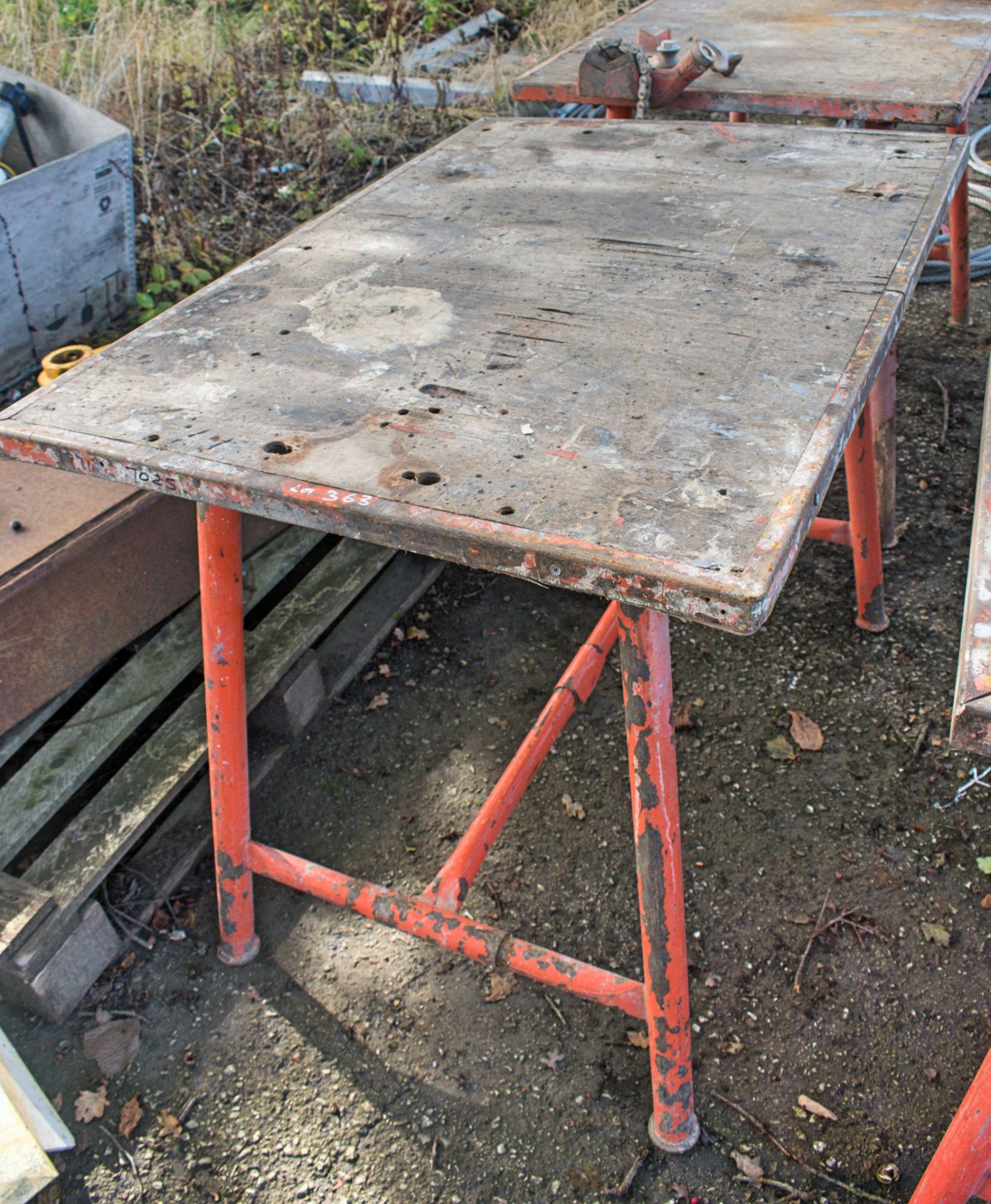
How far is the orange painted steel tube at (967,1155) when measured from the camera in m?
1.07

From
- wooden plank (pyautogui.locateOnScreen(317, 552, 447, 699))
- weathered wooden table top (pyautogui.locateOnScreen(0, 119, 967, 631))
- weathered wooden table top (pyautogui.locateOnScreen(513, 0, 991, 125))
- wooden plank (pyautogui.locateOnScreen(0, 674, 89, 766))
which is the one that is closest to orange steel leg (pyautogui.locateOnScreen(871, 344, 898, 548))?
weathered wooden table top (pyautogui.locateOnScreen(0, 119, 967, 631))

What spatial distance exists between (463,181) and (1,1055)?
186 centimetres

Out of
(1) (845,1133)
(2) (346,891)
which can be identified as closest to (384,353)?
(2) (346,891)

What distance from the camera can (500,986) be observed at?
1.83m

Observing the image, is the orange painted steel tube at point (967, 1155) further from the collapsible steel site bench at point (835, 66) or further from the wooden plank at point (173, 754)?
the collapsible steel site bench at point (835, 66)

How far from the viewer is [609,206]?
1.81m

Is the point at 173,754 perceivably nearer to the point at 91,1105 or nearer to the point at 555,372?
the point at 91,1105

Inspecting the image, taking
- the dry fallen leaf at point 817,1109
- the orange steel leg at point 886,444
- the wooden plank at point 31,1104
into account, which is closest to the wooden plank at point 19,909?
the wooden plank at point 31,1104

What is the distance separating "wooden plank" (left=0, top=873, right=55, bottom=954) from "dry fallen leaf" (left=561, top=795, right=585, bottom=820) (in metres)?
1.06

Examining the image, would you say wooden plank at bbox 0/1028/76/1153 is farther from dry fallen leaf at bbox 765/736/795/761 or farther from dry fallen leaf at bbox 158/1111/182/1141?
dry fallen leaf at bbox 765/736/795/761

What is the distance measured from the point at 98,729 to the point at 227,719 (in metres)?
0.44

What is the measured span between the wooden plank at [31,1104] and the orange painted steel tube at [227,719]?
39 centimetres

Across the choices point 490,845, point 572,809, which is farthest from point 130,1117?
point 572,809

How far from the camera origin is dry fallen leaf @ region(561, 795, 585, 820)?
6.95 feet
